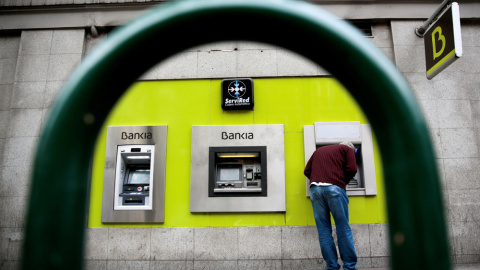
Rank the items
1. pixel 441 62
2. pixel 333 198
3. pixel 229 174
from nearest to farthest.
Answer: pixel 333 198
pixel 441 62
pixel 229 174

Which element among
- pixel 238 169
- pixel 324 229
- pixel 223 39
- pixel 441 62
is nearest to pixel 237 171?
pixel 238 169

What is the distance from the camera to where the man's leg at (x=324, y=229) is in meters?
3.74

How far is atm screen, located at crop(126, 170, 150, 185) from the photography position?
198 inches

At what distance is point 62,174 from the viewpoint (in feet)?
2.33

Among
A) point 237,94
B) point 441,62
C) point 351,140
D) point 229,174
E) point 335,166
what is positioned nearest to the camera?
point 335,166

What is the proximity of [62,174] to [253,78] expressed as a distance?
4723mm

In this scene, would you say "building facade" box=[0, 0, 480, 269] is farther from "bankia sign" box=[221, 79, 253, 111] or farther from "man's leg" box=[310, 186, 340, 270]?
"man's leg" box=[310, 186, 340, 270]

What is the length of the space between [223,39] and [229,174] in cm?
430

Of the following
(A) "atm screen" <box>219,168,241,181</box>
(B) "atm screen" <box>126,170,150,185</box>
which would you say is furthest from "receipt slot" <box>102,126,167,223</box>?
(A) "atm screen" <box>219,168,241,181</box>

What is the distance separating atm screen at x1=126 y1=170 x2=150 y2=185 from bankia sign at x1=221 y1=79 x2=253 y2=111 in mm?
1582

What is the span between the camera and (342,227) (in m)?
3.72

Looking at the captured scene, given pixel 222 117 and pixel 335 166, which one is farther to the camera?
pixel 222 117

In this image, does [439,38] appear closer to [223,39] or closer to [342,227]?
[342,227]

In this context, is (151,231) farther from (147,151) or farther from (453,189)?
(453,189)
